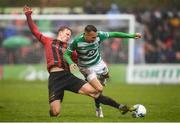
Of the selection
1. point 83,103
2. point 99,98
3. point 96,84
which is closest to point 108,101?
point 99,98

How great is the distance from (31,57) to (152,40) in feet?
17.3

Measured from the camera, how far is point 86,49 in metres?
15.7

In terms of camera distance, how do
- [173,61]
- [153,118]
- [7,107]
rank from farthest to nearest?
[173,61] < [7,107] < [153,118]

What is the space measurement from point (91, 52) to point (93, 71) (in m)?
0.42

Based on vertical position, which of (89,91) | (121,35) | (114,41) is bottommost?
(114,41)

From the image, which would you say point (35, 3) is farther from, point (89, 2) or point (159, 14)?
point (159, 14)

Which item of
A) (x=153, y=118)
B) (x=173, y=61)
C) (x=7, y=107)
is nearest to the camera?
(x=153, y=118)

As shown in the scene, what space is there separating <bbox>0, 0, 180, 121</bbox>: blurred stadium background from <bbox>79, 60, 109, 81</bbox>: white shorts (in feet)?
49.5

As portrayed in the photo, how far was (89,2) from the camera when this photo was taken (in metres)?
32.6

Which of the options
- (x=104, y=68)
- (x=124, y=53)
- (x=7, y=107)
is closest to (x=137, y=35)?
(x=104, y=68)

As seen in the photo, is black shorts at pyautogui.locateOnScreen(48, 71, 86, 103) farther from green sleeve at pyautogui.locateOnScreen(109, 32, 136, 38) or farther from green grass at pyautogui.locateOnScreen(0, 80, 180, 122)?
green sleeve at pyautogui.locateOnScreen(109, 32, 136, 38)

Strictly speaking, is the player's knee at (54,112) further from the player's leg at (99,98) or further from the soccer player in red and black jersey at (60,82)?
the player's leg at (99,98)

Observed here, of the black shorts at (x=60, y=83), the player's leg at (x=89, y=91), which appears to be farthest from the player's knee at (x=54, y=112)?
the player's leg at (x=89, y=91)

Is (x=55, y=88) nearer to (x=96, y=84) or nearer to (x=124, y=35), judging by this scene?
(x=96, y=84)
